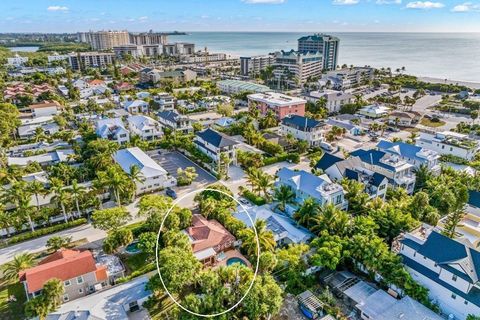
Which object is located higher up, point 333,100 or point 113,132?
point 333,100

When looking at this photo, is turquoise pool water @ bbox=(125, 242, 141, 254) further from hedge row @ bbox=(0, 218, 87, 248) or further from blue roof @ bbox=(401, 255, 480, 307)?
blue roof @ bbox=(401, 255, 480, 307)

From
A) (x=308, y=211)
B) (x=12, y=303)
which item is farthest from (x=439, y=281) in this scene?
(x=12, y=303)

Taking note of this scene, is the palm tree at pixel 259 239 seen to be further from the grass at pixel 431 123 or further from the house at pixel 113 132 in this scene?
the grass at pixel 431 123

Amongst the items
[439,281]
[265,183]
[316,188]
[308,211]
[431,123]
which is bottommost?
[431,123]

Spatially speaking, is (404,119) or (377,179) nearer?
(377,179)

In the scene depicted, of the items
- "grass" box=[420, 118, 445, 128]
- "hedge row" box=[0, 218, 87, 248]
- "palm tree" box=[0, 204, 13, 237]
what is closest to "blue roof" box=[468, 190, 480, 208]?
"grass" box=[420, 118, 445, 128]

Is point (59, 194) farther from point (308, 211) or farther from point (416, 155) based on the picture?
point (416, 155)

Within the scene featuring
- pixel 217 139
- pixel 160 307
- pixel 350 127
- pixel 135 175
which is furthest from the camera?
pixel 350 127
